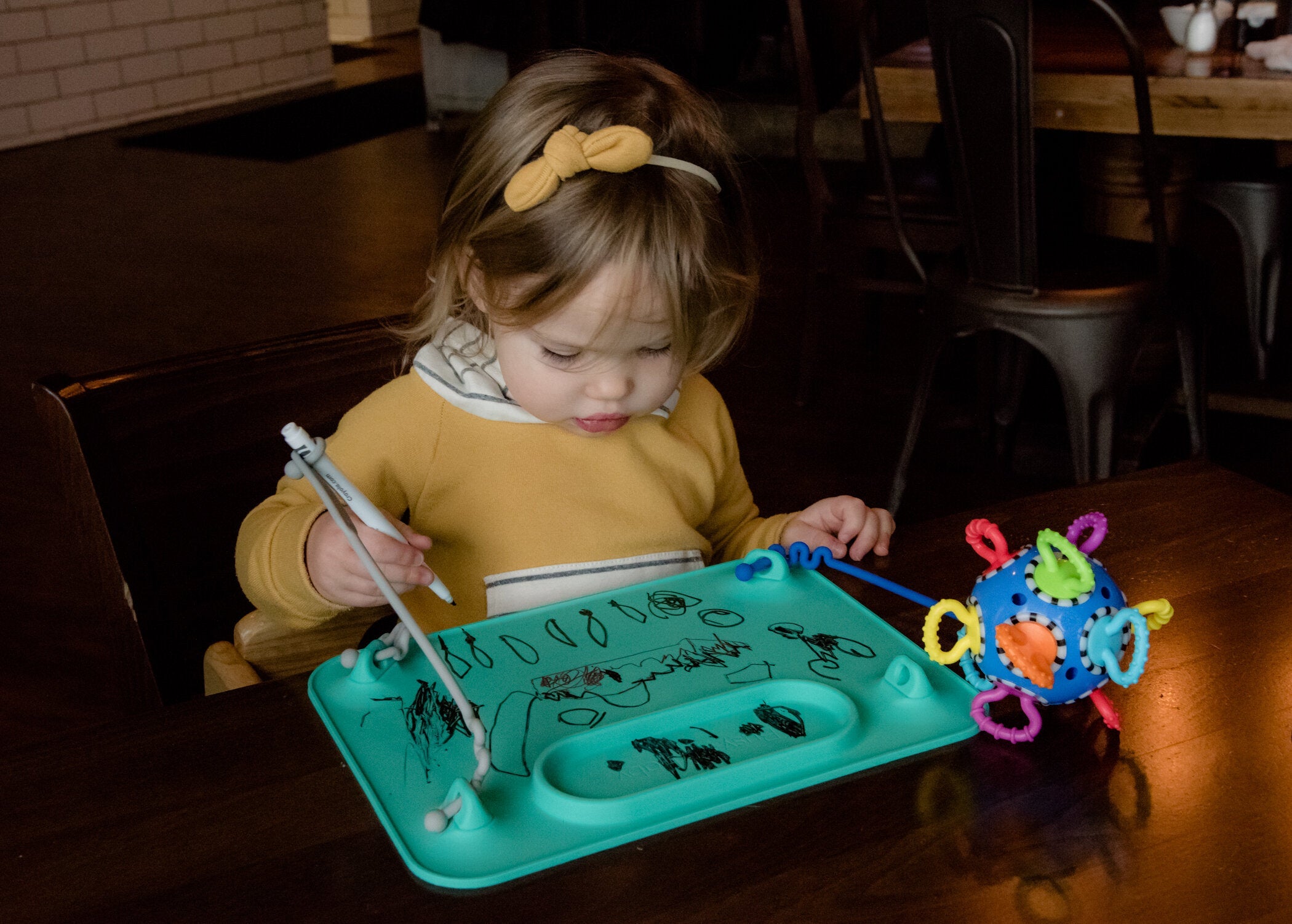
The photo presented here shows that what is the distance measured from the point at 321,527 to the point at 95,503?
210 mm

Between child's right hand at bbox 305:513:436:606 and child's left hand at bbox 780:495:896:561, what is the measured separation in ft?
0.90

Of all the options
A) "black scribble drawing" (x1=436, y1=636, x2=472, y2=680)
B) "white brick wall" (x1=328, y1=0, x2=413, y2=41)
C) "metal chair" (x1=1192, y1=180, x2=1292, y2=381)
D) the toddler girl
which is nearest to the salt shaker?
"metal chair" (x1=1192, y1=180, x2=1292, y2=381)

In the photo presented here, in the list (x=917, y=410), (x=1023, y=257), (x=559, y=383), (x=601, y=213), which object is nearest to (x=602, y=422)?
(x=559, y=383)

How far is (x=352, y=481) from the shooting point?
0.94 meters

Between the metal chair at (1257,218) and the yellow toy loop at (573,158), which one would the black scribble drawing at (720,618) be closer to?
the yellow toy loop at (573,158)

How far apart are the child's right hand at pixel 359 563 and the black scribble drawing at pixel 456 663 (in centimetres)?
4

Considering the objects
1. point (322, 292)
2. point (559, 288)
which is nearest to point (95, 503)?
point (559, 288)

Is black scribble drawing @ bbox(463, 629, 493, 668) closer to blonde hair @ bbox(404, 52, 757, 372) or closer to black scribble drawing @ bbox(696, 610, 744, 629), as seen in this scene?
black scribble drawing @ bbox(696, 610, 744, 629)

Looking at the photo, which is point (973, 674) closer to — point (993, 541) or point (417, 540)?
point (993, 541)

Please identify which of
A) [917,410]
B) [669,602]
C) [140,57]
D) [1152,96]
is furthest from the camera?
[140,57]

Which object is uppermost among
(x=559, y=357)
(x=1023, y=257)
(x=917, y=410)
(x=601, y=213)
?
(x=601, y=213)

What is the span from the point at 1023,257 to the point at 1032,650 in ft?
4.52

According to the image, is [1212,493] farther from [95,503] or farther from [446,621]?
[95,503]

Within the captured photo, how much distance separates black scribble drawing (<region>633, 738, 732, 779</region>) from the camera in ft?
2.04
